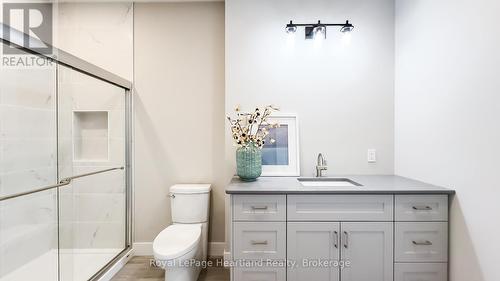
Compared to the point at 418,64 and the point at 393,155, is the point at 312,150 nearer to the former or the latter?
the point at 393,155

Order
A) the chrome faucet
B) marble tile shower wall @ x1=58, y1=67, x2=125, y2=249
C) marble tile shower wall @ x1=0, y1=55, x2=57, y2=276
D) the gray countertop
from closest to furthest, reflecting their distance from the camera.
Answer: the gray countertop, marble tile shower wall @ x1=0, y1=55, x2=57, y2=276, marble tile shower wall @ x1=58, y1=67, x2=125, y2=249, the chrome faucet

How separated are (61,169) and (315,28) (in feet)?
7.87

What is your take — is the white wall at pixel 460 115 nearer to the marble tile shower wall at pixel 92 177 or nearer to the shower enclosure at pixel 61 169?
the shower enclosure at pixel 61 169

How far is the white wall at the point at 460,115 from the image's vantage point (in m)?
1.31

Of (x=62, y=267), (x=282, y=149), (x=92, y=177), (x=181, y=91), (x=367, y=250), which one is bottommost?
(x=62, y=267)

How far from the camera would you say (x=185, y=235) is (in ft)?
6.67

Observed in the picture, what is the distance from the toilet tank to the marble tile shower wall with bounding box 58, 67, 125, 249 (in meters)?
0.59

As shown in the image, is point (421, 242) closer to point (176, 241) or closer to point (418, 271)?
point (418, 271)

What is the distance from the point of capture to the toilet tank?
91.4 inches

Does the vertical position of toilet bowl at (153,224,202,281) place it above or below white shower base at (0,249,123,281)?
above

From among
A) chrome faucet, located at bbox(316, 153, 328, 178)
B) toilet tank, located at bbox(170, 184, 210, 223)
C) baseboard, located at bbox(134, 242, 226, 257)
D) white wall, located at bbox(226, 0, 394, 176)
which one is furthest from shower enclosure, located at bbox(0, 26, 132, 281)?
chrome faucet, located at bbox(316, 153, 328, 178)

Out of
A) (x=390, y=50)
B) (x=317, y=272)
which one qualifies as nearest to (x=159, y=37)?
(x=390, y=50)

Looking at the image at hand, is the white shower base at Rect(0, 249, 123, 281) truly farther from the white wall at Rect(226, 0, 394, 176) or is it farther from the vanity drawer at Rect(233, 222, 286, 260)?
the white wall at Rect(226, 0, 394, 176)

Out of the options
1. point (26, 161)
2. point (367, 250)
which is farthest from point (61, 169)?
point (367, 250)
